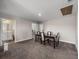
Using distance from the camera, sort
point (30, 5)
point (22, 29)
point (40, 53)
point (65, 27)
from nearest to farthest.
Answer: point (40, 53), point (30, 5), point (65, 27), point (22, 29)

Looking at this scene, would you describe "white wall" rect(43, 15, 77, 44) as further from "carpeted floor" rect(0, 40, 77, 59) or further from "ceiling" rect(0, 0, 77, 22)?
"carpeted floor" rect(0, 40, 77, 59)

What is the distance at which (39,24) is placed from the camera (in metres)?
8.27

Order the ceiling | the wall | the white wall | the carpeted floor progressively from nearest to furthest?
the carpeted floor → the ceiling → the white wall → the wall

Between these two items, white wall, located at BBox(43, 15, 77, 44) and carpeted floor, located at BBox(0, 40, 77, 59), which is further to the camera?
white wall, located at BBox(43, 15, 77, 44)

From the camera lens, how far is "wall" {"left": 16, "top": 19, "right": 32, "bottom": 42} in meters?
5.43

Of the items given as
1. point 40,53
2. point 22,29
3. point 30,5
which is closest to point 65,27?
point 40,53

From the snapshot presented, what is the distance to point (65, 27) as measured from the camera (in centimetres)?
575

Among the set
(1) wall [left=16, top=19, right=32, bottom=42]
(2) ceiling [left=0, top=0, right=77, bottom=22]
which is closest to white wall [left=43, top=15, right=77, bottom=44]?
(2) ceiling [left=0, top=0, right=77, bottom=22]

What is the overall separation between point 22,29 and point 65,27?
14.0ft

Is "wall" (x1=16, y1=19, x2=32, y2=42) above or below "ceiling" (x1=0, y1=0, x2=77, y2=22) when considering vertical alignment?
below

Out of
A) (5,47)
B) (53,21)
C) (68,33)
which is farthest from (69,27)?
(5,47)

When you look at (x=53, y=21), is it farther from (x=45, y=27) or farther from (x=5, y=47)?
(x=5, y=47)

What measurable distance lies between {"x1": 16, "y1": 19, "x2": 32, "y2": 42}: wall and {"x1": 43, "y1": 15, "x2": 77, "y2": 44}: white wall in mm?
2651

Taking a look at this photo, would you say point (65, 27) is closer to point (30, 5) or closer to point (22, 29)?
point (30, 5)
